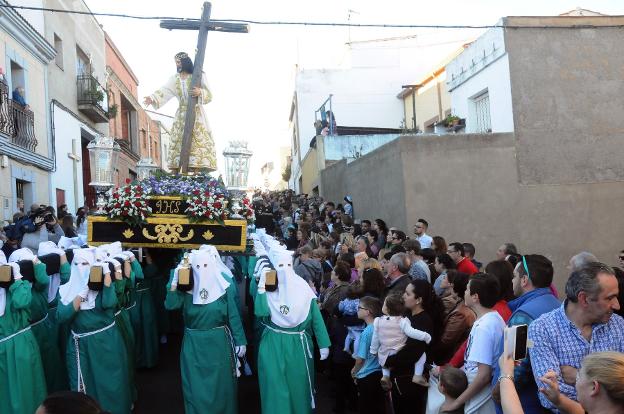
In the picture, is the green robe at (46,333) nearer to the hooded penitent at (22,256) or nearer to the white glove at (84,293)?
the hooded penitent at (22,256)

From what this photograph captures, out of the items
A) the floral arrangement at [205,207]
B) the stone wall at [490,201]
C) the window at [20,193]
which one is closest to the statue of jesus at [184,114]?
the floral arrangement at [205,207]

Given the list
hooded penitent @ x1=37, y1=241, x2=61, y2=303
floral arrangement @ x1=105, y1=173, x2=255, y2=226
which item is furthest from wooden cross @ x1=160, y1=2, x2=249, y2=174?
hooded penitent @ x1=37, y1=241, x2=61, y2=303

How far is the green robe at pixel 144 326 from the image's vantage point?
27.6ft

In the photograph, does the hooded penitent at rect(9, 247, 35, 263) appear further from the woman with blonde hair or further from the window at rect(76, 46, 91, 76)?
the window at rect(76, 46, 91, 76)

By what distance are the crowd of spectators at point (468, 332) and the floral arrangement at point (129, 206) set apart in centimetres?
226

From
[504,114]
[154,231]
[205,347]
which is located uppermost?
[504,114]

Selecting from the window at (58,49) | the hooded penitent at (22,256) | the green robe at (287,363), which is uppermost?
the window at (58,49)

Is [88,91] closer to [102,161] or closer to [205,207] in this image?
[102,161]

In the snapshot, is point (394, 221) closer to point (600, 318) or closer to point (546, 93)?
point (546, 93)

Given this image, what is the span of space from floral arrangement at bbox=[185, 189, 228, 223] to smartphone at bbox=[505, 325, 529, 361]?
5.08 metres

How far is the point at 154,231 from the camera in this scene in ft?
25.5

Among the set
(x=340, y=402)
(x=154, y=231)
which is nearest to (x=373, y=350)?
(x=340, y=402)

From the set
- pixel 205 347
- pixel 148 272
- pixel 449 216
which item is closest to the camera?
pixel 205 347

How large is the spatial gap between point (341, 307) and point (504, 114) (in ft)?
29.0
